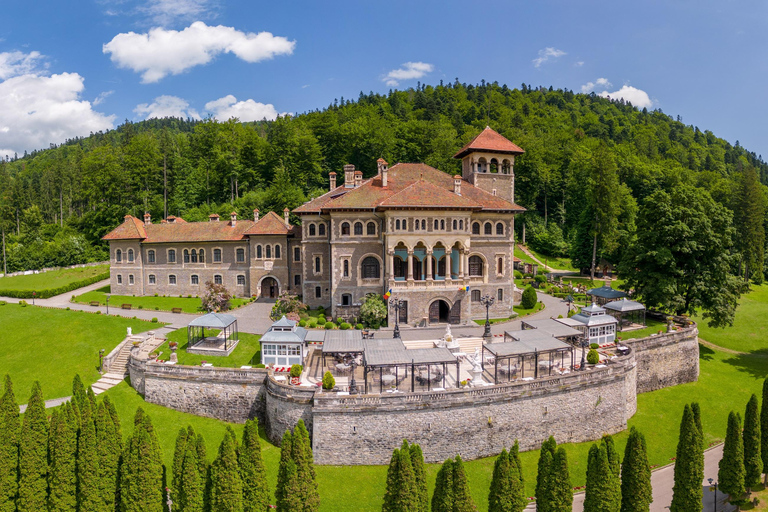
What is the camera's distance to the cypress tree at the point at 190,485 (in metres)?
17.4

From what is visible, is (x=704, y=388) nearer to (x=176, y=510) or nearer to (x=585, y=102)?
(x=176, y=510)

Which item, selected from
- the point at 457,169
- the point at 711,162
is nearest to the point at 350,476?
the point at 457,169

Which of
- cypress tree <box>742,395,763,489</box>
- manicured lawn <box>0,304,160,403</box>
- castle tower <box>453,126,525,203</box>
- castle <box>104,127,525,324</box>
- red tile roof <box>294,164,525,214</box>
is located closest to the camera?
cypress tree <box>742,395,763,489</box>

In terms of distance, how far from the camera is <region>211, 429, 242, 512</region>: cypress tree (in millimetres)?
17047

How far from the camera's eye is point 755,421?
2161 cm

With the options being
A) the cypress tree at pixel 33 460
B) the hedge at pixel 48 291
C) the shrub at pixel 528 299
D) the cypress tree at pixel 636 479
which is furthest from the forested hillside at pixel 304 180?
the cypress tree at pixel 33 460

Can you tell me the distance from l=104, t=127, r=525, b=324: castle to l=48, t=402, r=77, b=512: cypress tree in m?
23.7

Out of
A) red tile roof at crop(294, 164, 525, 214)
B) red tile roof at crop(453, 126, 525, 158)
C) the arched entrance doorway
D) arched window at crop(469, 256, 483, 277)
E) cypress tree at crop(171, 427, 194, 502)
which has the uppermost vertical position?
red tile roof at crop(453, 126, 525, 158)

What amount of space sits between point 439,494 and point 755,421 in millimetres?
16870

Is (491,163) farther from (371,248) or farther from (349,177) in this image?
(371,248)

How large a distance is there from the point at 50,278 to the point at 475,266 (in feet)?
183

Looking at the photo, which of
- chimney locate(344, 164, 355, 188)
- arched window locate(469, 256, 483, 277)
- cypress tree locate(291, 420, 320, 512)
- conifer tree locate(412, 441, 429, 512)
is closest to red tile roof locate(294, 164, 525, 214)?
chimney locate(344, 164, 355, 188)

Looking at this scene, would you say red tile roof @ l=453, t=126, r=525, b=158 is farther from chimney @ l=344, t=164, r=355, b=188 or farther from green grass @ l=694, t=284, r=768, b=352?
green grass @ l=694, t=284, r=768, b=352

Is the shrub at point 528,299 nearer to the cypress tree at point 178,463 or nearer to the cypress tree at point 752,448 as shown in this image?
the cypress tree at point 752,448
